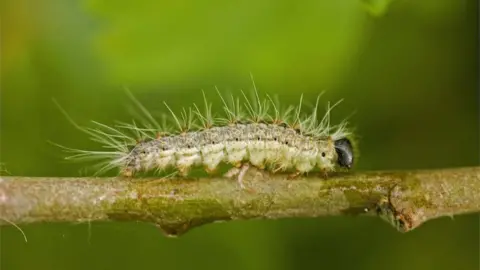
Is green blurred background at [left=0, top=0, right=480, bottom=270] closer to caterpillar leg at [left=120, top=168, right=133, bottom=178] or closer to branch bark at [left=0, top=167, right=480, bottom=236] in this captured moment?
caterpillar leg at [left=120, top=168, right=133, bottom=178]

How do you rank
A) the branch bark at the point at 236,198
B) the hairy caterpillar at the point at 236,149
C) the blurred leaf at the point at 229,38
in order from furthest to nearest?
the blurred leaf at the point at 229,38 < the hairy caterpillar at the point at 236,149 < the branch bark at the point at 236,198

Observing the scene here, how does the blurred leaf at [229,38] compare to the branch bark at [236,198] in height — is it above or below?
above

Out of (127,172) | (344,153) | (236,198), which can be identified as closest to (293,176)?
(236,198)

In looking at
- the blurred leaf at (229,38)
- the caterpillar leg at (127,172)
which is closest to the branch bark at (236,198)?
the caterpillar leg at (127,172)

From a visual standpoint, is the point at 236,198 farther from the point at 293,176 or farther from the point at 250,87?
the point at 250,87

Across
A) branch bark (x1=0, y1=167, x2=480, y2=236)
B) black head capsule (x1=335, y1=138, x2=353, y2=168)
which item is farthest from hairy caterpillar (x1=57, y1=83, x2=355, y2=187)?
branch bark (x1=0, y1=167, x2=480, y2=236)

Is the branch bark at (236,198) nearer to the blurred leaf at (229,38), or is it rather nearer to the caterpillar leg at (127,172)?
the caterpillar leg at (127,172)
